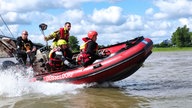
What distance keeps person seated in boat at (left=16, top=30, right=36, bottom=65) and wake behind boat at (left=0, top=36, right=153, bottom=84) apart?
26.5 inches

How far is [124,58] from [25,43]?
3137 millimetres

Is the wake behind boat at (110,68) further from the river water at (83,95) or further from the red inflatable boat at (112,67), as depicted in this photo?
the river water at (83,95)

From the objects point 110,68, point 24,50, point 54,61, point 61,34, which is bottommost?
point 110,68

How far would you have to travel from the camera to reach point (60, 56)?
31.0 feet

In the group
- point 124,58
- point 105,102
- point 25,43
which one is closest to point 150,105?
point 105,102

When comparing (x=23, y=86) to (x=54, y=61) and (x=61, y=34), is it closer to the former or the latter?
(x=54, y=61)

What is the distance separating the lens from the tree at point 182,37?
281 ft

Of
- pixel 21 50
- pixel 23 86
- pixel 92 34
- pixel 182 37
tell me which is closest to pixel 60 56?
pixel 92 34

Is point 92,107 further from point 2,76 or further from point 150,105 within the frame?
point 2,76

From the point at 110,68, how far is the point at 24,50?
111 inches

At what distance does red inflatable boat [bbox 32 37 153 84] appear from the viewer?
887 centimetres

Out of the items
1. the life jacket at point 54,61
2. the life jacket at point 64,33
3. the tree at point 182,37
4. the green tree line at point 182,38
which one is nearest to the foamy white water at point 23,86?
the life jacket at point 54,61

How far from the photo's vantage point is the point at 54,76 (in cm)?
Result: 954

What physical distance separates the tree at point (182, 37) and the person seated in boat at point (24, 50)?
7690 cm
